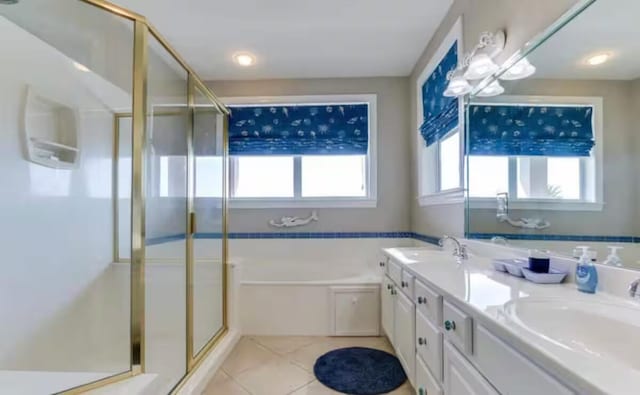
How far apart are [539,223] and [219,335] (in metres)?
2.23

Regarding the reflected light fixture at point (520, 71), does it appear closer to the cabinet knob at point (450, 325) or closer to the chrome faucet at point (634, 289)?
the chrome faucet at point (634, 289)

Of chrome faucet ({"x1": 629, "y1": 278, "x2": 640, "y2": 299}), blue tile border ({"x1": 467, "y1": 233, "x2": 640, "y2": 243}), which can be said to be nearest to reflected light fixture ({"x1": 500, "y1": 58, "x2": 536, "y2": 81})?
blue tile border ({"x1": 467, "y1": 233, "x2": 640, "y2": 243})

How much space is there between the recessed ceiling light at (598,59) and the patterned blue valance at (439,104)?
3.31 feet

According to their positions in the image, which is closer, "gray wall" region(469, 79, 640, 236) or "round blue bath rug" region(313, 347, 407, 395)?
"gray wall" region(469, 79, 640, 236)

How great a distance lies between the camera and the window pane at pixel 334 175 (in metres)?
3.54

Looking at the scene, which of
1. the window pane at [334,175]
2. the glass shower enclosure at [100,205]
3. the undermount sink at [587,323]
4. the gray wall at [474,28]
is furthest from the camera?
the window pane at [334,175]

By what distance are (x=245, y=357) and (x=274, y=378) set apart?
0.38 m

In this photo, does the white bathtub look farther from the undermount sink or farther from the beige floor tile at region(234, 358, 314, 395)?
the undermount sink

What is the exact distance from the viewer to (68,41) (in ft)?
6.68

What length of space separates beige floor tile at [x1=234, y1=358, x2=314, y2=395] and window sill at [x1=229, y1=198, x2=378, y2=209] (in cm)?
155

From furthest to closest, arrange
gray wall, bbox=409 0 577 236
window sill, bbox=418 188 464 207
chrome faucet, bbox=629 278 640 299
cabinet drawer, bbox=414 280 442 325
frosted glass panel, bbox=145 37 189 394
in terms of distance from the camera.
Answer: window sill, bbox=418 188 464 207 < frosted glass panel, bbox=145 37 189 394 < gray wall, bbox=409 0 577 236 < cabinet drawer, bbox=414 280 442 325 < chrome faucet, bbox=629 278 640 299

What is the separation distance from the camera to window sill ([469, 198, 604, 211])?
1216mm

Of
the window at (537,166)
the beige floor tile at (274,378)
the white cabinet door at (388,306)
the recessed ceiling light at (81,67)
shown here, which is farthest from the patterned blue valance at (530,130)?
the recessed ceiling light at (81,67)

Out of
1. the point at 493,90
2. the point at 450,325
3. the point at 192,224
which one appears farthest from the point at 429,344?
the point at 192,224
